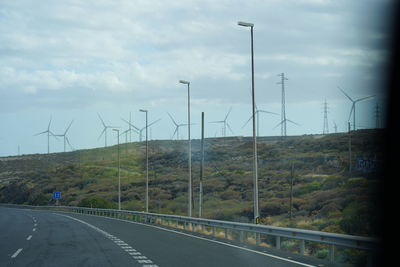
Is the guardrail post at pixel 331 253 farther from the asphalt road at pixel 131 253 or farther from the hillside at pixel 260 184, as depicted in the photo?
the hillside at pixel 260 184

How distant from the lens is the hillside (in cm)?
4195

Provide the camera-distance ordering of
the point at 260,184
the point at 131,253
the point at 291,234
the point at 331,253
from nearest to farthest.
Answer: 1. the point at 331,253
2. the point at 291,234
3. the point at 131,253
4. the point at 260,184

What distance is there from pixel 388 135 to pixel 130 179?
78263mm

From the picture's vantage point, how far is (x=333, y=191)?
170ft

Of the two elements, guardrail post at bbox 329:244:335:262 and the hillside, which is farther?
the hillside

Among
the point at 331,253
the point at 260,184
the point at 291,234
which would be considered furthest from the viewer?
the point at 260,184

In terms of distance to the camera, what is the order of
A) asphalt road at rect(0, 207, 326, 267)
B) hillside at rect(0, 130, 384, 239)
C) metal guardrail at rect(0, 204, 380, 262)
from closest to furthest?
metal guardrail at rect(0, 204, 380, 262) → asphalt road at rect(0, 207, 326, 267) → hillside at rect(0, 130, 384, 239)

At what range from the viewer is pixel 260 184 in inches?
2813

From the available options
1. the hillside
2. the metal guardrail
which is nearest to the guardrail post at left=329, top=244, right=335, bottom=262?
the metal guardrail

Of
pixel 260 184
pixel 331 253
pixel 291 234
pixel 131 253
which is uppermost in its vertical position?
pixel 260 184

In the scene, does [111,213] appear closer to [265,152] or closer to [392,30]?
[392,30]

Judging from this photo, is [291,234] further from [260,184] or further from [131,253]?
[260,184]

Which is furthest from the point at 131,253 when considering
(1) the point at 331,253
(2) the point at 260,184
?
(2) the point at 260,184

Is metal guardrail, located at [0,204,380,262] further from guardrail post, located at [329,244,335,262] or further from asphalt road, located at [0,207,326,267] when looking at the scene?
asphalt road, located at [0,207,326,267]
